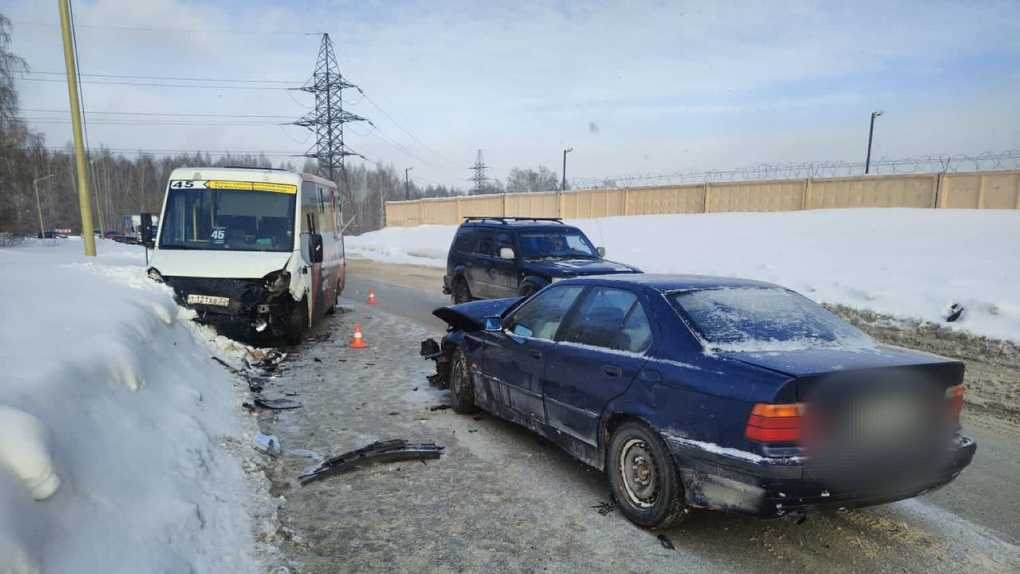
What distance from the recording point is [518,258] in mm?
10898

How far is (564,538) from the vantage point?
12.0 feet

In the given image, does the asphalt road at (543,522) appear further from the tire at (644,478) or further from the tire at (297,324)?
the tire at (297,324)

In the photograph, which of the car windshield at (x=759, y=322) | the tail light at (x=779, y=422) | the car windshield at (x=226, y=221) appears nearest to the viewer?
the tail light at (x=779, y=422)

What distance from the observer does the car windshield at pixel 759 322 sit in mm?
3639

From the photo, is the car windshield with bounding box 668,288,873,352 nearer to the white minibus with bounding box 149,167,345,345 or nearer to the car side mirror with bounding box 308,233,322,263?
the white minibus with bounding box 149,167,345,345

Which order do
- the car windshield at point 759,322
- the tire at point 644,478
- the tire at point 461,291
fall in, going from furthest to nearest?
the tire at point 461,291 → the car windshield at point 759,322 → the tire at point 644,478

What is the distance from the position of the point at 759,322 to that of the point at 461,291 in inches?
377

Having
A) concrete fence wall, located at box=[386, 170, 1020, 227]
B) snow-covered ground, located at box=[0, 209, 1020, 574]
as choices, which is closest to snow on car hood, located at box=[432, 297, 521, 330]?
snow-covered ground, located at box=[0, 209, 1020, 574]

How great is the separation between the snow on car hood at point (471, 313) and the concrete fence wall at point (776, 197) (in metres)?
28.9

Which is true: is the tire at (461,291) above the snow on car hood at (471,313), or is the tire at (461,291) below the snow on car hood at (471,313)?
below

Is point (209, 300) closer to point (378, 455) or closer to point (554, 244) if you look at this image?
point (378, 455)

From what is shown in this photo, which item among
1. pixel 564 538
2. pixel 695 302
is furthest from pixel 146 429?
pixel 695 302

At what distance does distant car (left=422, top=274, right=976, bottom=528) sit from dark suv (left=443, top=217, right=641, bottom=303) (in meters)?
5.42

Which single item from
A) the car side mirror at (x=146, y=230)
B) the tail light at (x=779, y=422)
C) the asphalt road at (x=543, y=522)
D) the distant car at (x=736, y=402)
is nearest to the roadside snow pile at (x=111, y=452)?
the asphalt road at (x=543, y=522)
